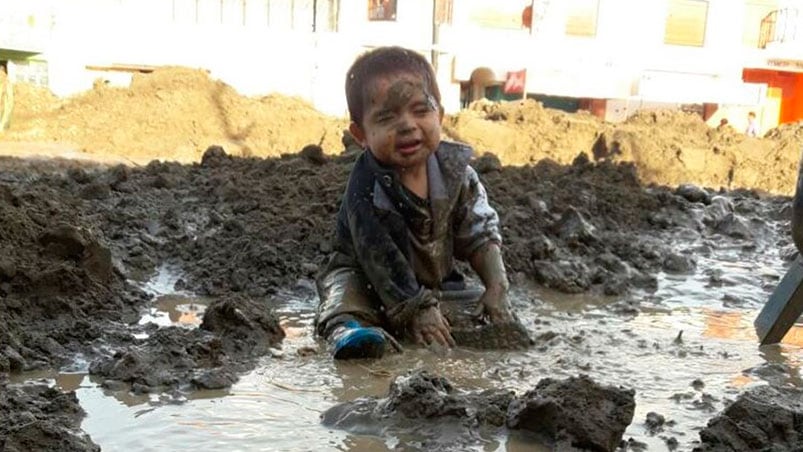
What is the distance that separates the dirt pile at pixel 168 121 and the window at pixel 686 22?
1411cm

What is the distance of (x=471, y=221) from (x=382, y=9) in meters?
20.4

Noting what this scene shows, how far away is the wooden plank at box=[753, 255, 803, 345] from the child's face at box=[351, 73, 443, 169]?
139cm

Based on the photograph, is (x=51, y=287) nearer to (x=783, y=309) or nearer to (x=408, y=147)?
(x=408, y=147)

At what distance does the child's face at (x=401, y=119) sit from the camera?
3180mm

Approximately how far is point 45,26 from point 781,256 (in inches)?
621

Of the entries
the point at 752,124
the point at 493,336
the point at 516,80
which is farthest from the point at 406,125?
the point at 752,124

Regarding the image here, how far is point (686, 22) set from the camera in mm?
26359

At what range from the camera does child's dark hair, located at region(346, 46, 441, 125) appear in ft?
10.5

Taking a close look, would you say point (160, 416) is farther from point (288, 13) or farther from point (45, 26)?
point (288, 13)

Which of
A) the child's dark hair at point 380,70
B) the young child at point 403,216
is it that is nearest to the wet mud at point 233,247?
the young child at point 403,216

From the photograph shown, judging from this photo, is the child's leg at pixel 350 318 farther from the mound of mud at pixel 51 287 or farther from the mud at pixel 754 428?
the mud at pixel 754 428

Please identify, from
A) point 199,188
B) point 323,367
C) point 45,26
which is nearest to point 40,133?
point 45,26

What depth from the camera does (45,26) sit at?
17.1 metres

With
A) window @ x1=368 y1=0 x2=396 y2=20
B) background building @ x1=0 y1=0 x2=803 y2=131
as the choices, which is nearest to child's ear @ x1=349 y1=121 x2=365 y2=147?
background building @ x1=0 y1=0 x2=803 y2=131
